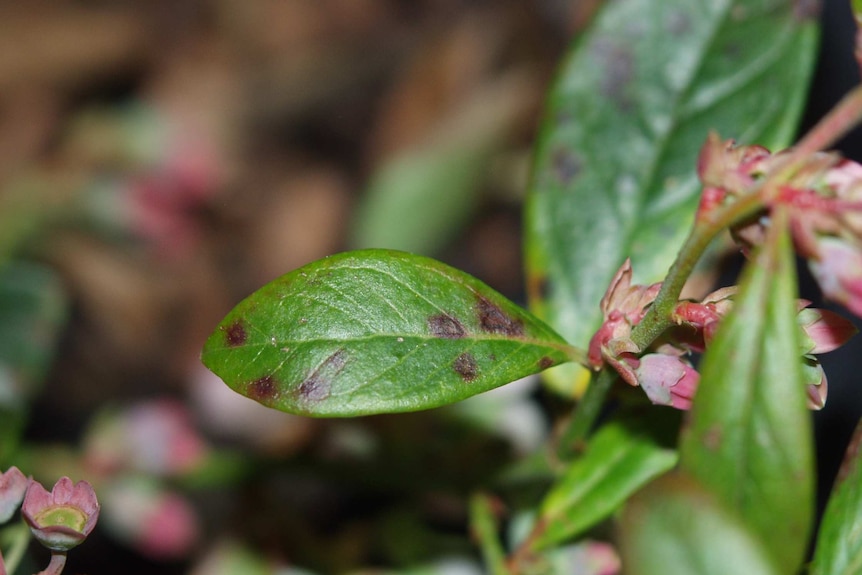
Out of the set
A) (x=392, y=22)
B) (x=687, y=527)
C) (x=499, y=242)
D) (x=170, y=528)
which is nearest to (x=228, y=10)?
(x=392, y=22)

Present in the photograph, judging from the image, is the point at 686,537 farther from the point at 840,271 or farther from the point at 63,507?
the point at 63,507

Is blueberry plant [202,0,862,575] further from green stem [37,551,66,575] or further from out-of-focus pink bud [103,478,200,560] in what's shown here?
out-of-focus pink bud [103,478,200,560]

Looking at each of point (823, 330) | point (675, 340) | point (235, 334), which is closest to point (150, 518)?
point (235, 334)

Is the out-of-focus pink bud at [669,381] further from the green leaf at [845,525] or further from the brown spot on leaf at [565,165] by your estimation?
the brown spot on leaf at [565,165]

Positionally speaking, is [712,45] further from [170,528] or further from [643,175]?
[170,528]

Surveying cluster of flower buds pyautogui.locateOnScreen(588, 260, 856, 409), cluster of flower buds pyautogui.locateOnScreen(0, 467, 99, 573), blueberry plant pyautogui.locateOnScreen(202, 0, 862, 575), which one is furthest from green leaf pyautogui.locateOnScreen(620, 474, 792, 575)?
cluster of flower buds pyautogui.locateOnScreen(0, 467, 99, 573)

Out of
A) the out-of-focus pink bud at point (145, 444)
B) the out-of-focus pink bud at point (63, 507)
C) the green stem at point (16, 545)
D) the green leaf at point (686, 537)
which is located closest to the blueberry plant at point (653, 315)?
the green leaf at point (686, 537)
